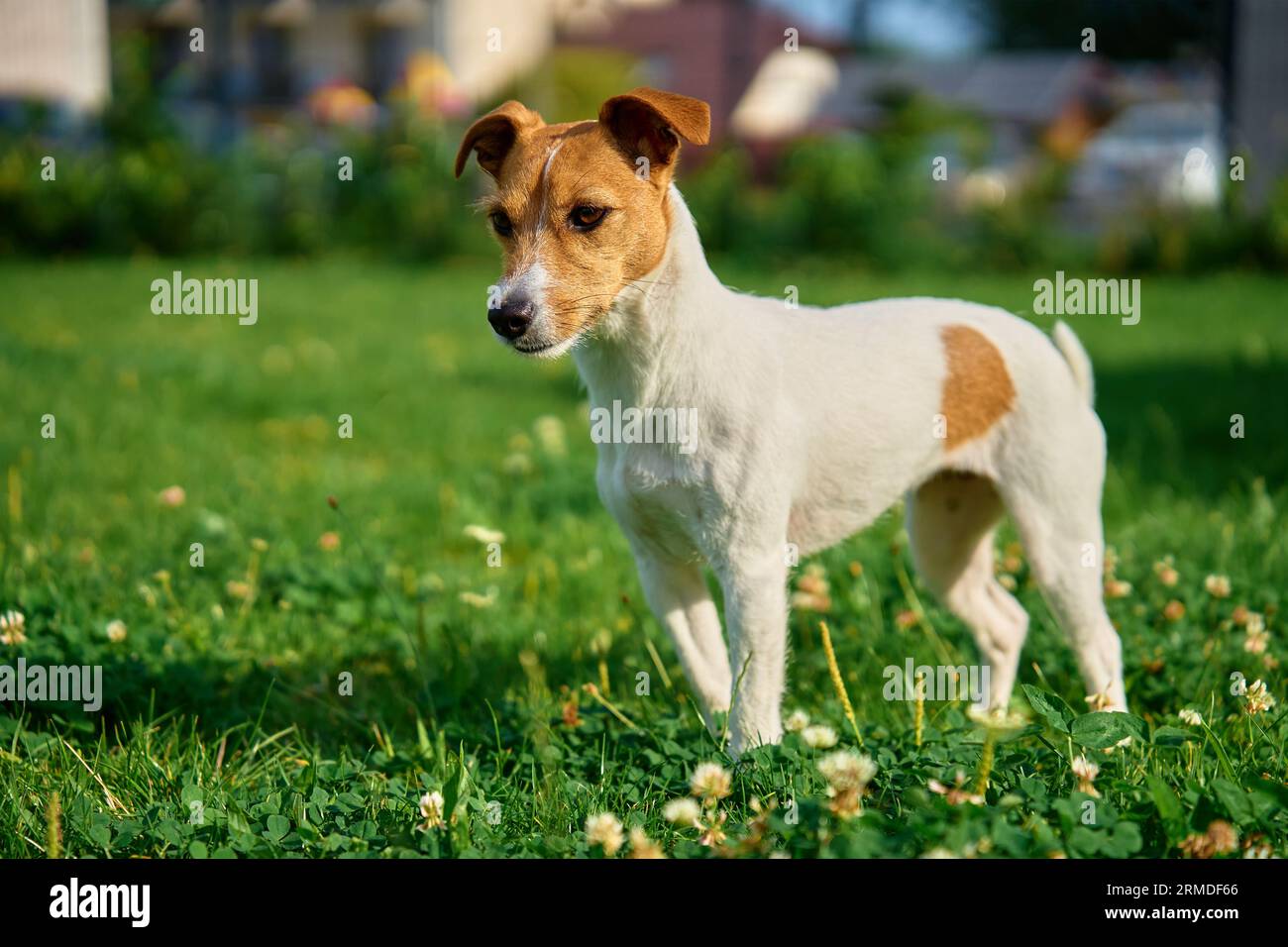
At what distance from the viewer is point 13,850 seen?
2924 millimetres

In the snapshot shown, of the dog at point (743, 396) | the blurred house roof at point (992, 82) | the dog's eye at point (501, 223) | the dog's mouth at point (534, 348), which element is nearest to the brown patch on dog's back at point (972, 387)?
the dog at point (743, 396)

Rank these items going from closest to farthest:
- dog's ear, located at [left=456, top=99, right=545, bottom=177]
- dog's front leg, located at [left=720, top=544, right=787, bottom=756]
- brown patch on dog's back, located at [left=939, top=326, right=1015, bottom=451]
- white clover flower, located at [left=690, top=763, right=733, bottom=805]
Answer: white clover flower, located at [left=690, top=763, right=733, bottom=805] < dog's front leg, located at [left=720, top=544, right=787, bottom=756] < dog's ear, located at [left=456, top=99, right=545, bottom=177] < brown patch on dog's back, located at [left=939, top=326, right=1015, bottom=451]

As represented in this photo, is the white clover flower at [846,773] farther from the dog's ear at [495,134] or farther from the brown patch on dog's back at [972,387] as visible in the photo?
the dog's ear at [495,134]

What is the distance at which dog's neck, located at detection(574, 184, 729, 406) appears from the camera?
10.9 feet

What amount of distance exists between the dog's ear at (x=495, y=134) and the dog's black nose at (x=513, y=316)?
578 millimetres

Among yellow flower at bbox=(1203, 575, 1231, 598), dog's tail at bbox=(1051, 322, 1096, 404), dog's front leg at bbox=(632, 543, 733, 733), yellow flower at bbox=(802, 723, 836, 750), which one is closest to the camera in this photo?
yellow flower at bbox=(802, 723, 836, 750)

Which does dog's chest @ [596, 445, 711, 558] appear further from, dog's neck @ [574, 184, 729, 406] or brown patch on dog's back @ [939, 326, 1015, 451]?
brown patch on dog's back @ [939, 326, 1015, 451]

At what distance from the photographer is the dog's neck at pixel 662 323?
333cm

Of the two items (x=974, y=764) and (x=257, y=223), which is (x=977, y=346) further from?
(x=257, y=223)

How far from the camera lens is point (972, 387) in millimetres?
3770

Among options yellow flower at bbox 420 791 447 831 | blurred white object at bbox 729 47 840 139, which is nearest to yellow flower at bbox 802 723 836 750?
yellow flower at bbox 420 791 447 831

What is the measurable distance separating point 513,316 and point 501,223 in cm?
40

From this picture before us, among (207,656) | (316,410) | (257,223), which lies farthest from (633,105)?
(257,223)

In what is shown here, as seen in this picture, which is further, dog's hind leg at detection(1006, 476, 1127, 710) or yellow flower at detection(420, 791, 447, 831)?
dog's hind leg at detection(1006, 476, 1127, 710)
